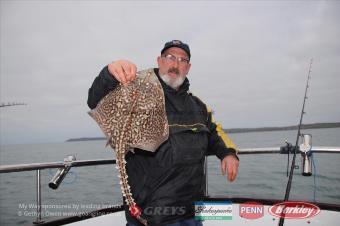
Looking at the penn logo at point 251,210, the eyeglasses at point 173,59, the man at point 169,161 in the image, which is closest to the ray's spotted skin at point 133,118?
the man at point 169,161

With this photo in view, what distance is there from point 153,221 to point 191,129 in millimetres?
965

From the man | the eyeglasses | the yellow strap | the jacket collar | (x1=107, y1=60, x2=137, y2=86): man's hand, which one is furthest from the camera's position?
the yellow strap

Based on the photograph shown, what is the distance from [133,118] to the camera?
246cm

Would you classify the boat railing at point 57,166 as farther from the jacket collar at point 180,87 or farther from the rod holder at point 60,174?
the jacket collar at point 180,87

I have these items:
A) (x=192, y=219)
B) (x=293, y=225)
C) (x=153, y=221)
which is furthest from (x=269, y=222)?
(x=153, y=221)

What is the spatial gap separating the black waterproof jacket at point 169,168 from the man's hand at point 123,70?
10 cm

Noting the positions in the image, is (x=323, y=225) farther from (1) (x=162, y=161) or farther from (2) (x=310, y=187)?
(2) (x=310, y=187)

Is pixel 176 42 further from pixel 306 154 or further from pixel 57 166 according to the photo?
pixel 306 154

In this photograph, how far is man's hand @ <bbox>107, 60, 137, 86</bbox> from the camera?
2.33 metres

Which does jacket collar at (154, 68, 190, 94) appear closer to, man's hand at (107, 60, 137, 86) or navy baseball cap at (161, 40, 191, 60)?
navy baseball cap at (161, 40, 191, 60)

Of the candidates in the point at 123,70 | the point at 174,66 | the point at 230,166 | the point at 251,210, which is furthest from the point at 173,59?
the point at 251,210

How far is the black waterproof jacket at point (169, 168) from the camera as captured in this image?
8.64ft

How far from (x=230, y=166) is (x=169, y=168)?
2.83 ft

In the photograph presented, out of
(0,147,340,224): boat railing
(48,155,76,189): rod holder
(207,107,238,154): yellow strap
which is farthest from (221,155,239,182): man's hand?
(48,155,76,189): rod holder
